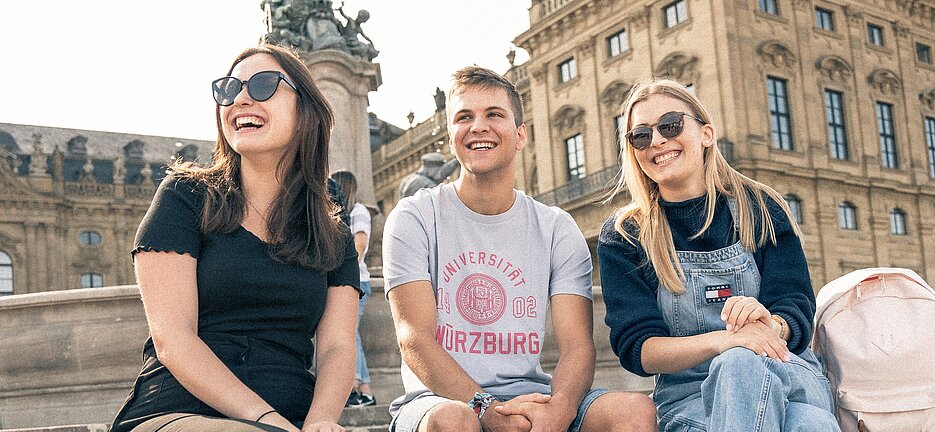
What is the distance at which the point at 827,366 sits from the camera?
350 cm

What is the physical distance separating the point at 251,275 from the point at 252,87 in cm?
66

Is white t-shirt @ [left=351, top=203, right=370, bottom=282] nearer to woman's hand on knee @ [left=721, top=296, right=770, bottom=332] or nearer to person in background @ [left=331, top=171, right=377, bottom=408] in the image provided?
person in background @ [left=331, top=171, right=377, bottom=408]

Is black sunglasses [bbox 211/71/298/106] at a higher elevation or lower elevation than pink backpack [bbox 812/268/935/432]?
higher

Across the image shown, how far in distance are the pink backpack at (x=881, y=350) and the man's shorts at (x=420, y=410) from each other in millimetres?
874

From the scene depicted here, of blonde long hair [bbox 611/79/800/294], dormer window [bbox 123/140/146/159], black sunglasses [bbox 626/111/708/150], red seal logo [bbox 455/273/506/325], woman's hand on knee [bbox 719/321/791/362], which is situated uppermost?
dormer window [bbox 123/140/146/159]

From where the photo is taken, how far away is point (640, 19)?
35062 millimetres

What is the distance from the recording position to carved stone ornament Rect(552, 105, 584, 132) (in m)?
37.7

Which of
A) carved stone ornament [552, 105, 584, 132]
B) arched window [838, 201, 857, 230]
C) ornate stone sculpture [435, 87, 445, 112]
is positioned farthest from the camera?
ornate stone sculpture [435, 87, 445, 112]

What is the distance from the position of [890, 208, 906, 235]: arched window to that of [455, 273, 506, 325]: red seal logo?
34942 millimetres

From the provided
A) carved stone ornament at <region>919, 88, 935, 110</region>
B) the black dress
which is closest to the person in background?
the black dress

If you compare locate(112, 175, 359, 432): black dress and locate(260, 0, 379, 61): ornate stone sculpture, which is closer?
locate(112, 175, 359, 432): black dress

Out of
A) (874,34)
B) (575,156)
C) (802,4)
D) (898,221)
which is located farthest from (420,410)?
(874,34)

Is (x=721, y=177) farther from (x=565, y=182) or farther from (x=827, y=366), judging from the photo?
(x=565, y=182)

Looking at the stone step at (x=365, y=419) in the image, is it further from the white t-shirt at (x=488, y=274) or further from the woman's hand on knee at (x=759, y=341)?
the woman's hand on knee at (x=759, y=341)
